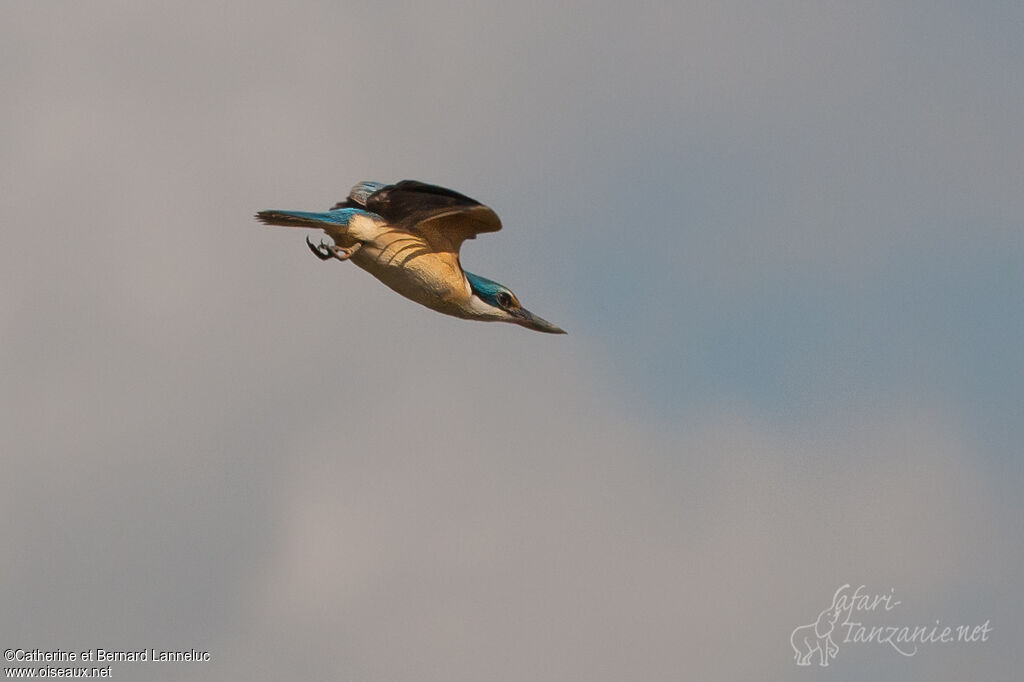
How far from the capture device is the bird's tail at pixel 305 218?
2744cm

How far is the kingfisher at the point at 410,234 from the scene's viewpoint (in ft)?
92.4

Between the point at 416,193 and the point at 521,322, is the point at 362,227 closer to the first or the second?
the point at 416,193

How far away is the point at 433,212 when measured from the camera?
28578 millimetres

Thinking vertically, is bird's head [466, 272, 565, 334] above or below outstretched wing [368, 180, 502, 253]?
below

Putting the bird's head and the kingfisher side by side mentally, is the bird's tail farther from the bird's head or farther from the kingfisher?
the bird's head

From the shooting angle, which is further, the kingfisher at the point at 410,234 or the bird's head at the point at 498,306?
the bird's head at the point at 498,306

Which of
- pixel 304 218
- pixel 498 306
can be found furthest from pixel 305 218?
pixel 498 306

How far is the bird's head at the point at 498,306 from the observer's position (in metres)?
29.8

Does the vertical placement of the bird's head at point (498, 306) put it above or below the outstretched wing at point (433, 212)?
below

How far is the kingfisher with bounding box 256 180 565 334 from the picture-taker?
92.4ft

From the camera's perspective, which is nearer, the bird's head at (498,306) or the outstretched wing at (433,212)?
the outstretched wing at (433,212)

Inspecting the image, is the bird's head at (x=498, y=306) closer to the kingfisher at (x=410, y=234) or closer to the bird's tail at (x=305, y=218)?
the kingfisher at (x=410, y=234)

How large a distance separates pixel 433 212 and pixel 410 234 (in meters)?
0.51

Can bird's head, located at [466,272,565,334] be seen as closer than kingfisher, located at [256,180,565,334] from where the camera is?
No
